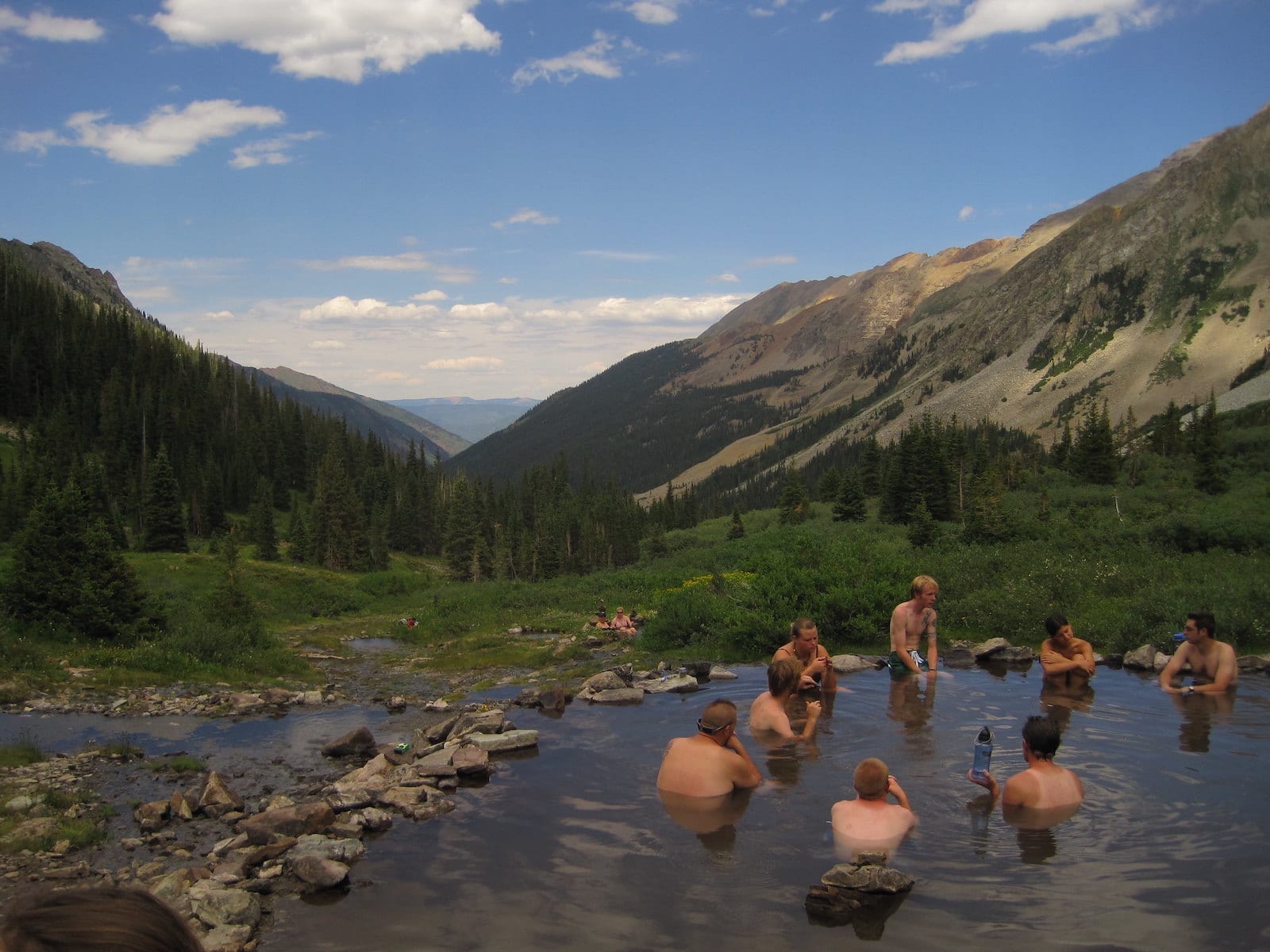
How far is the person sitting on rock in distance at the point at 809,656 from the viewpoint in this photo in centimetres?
1589

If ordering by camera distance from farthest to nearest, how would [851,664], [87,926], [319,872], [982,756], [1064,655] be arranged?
[851,664]
[1064,655]
[982,756]
[319,872]
[87,926]

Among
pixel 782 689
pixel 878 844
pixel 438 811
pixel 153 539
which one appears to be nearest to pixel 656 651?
pixel 782 689

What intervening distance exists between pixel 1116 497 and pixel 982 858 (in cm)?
3688

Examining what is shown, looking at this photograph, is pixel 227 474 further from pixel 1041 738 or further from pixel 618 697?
pixel 1041 738

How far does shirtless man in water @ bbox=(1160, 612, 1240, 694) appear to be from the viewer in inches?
605

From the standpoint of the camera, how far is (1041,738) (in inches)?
423

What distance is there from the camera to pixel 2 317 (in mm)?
112625

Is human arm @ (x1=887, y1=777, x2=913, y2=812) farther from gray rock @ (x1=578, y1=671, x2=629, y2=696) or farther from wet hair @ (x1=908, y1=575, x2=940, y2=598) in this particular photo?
gray rock @ (x1=578, y1=671, x2=629, y2=696)

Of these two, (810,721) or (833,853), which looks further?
(810,721)

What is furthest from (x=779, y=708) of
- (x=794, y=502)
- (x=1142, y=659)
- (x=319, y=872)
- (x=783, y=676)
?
(x=794, y=502)

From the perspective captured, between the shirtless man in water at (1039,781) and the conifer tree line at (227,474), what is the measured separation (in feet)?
200

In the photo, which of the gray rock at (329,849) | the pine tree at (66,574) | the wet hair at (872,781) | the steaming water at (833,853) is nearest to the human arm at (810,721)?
the steaming water at (833,853)

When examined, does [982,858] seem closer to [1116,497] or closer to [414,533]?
[1116,497]

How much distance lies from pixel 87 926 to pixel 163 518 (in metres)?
76.3
